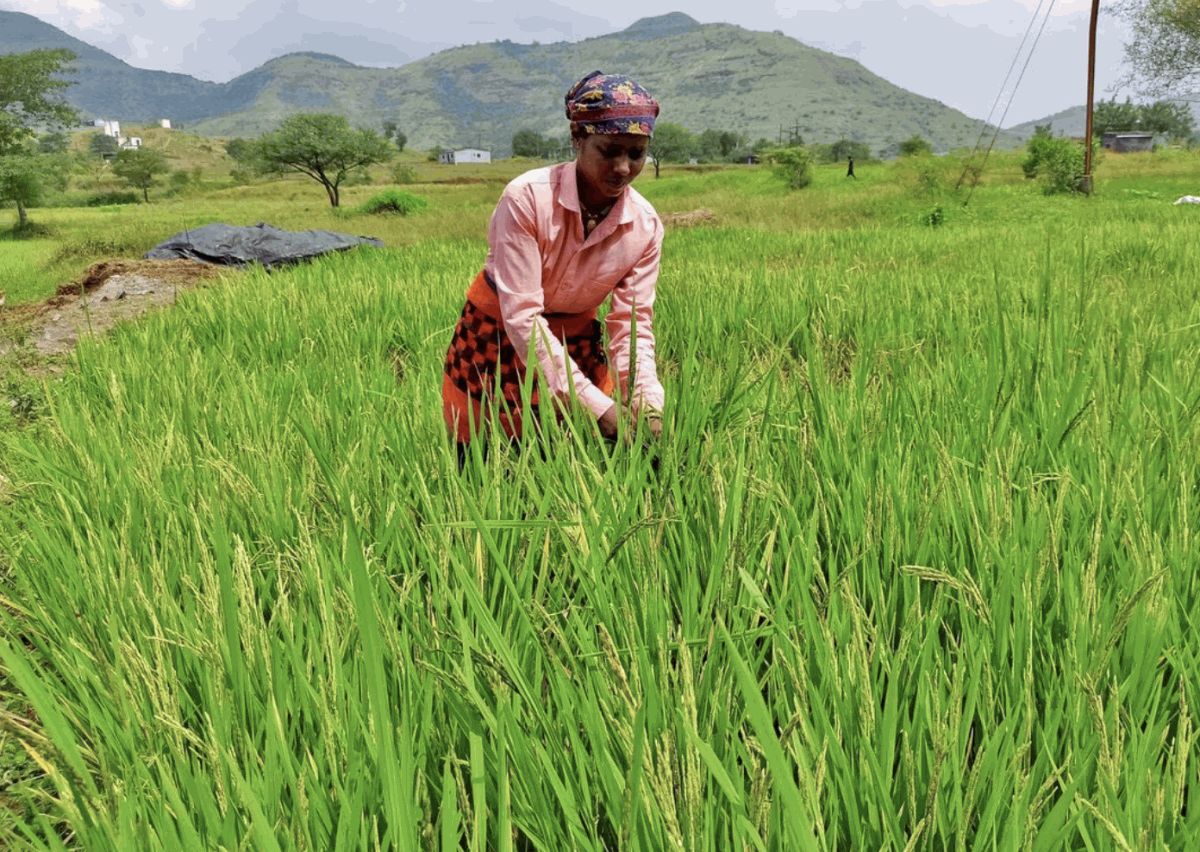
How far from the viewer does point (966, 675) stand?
0.94m

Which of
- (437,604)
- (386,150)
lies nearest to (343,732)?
(437,604)

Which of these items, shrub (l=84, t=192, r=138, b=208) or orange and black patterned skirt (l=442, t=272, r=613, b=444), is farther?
shrub (l=84, t=192, r=138, b=208)

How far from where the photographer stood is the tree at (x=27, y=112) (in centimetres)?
2953

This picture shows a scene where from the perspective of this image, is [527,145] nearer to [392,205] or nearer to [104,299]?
[392,205]

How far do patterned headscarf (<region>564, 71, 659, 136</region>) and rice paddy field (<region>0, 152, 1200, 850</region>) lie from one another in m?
0.61

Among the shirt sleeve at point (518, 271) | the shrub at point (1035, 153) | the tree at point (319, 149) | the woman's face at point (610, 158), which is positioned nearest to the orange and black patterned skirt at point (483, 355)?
the shirt sleeve at point (518, 271)

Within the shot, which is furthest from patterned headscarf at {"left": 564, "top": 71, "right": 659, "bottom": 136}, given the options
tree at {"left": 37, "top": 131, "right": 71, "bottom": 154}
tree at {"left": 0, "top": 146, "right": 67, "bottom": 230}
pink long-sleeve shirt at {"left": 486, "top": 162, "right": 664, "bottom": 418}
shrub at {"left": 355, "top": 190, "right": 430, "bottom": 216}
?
tree at {"left": 37, "top": 131, "right": 71, "bottom": 154}

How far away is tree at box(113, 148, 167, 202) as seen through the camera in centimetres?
6300

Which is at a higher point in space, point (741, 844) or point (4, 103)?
point (4, 103)

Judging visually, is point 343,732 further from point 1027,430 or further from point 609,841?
point 1027,430

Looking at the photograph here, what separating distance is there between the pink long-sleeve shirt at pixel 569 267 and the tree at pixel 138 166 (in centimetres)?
7260

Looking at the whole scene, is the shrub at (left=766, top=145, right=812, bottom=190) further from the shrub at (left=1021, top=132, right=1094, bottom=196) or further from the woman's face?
the woman's face

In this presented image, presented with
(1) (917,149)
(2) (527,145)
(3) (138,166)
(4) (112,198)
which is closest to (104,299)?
(1) (917,149)

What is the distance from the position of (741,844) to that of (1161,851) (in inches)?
13.8
